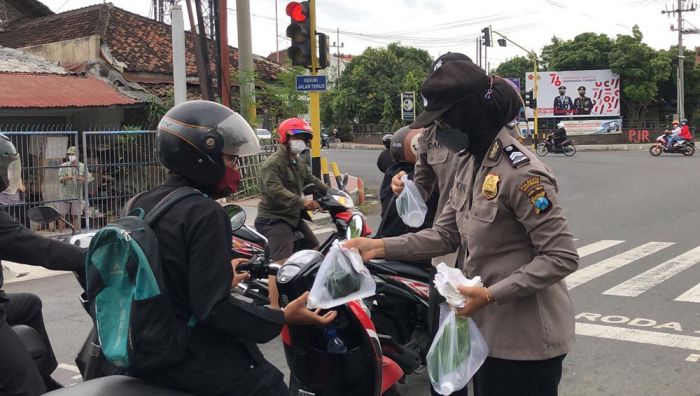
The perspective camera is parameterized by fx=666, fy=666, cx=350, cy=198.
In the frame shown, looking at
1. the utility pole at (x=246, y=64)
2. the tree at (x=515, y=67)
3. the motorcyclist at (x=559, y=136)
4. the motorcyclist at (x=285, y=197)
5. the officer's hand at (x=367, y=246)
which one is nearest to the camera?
the officer's hand at (x=367, y=246)

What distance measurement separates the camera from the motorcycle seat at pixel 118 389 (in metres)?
2.06

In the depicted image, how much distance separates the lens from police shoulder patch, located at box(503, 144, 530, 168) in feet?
7.33

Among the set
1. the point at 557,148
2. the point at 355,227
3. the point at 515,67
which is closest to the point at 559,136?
the point at 557,148

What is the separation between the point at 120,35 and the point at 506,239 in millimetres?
18449

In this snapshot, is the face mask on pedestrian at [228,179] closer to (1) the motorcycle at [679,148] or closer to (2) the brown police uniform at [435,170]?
(2) the brown police uniform at [435,170]

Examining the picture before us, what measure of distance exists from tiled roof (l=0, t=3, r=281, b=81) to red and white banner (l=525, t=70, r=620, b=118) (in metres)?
27.1

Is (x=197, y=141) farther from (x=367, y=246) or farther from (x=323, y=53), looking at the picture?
(x=323, y=53)

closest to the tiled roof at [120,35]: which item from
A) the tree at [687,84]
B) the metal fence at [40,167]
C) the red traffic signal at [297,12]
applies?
the metal fence at [40,167]

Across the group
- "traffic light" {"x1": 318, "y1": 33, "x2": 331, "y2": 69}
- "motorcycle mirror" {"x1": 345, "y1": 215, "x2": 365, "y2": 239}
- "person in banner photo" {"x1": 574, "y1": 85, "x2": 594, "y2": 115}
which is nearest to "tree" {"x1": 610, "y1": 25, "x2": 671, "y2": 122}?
"person in banner photo" {"x1": 574, "y1": 85, "x2": 594, "y2": 115}

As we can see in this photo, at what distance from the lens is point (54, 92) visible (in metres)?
14.1

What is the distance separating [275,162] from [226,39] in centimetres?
1161

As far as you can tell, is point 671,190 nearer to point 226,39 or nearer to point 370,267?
point 226,39

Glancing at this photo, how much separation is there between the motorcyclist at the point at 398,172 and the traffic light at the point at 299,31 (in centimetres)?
635

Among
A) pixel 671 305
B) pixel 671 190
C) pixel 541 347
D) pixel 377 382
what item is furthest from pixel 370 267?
pixel 671 190
